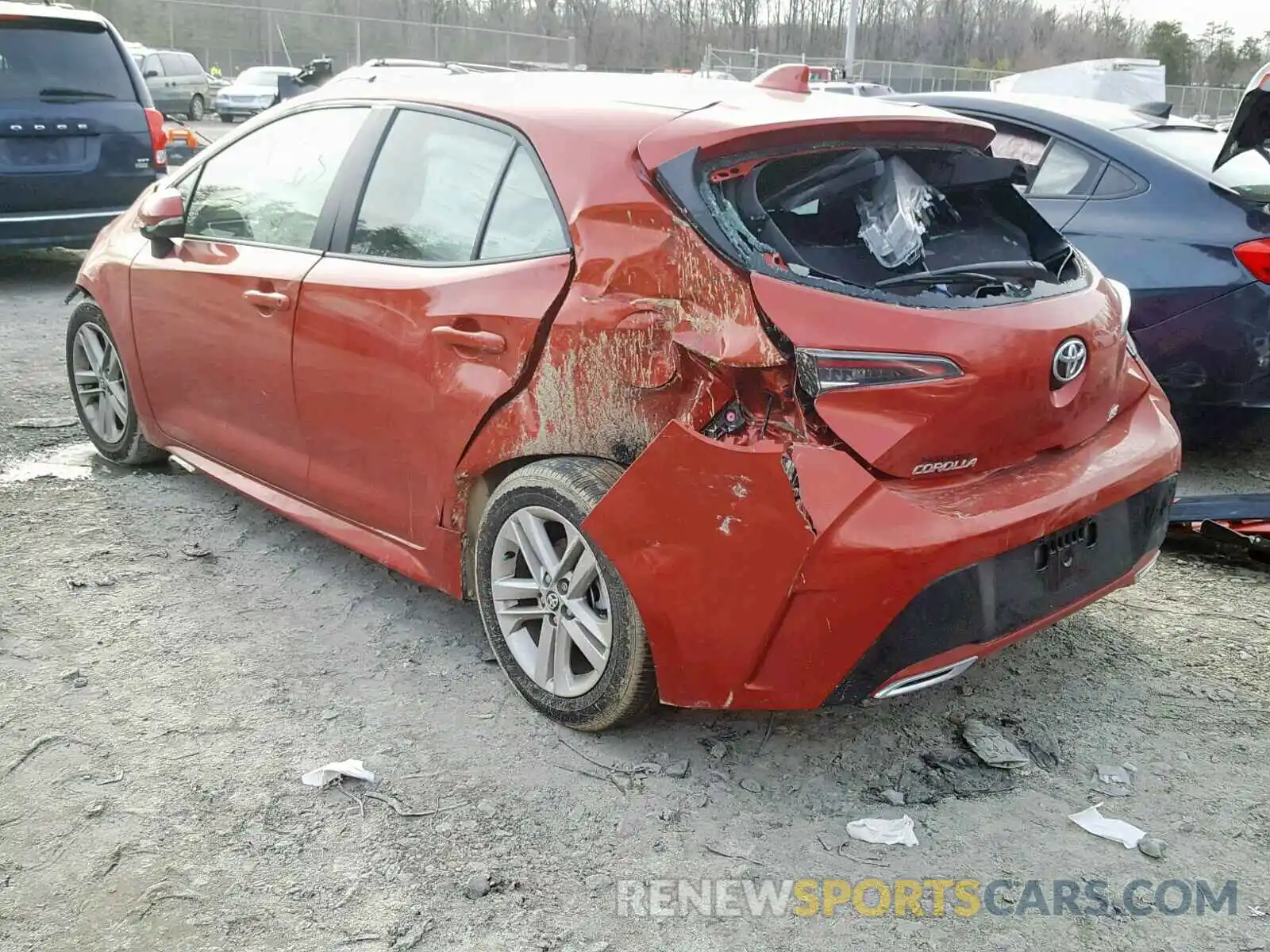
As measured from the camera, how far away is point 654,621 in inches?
105

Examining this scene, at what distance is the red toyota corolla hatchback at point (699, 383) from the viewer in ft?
8.00

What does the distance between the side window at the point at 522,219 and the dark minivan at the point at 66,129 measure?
624 cm

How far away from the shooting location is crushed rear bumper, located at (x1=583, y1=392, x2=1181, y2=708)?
239 centimetres

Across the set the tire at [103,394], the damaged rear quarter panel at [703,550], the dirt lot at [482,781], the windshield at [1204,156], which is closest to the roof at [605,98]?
the damaged rear quarter panel at [703,550]

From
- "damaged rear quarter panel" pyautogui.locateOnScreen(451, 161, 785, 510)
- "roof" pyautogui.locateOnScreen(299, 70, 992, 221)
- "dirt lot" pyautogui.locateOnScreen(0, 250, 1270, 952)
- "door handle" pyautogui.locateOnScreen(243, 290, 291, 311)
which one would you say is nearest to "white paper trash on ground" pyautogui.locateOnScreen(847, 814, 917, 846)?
"dirt lot" pyautogui.locateOnScreen(0, 250, 1270, 952)

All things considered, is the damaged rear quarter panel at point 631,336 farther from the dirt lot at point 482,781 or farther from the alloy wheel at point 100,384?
the alloy wheel at point 100,384

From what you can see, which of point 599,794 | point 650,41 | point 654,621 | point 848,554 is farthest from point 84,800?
point 650,41

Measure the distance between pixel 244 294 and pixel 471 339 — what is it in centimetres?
117

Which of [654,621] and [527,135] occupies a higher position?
[527,135]

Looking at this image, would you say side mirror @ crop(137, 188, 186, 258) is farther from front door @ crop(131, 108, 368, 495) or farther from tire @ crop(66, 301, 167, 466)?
tire @ crop(66, 301, 167, 466)

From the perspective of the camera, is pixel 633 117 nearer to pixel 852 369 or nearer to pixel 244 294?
pixel 852 369

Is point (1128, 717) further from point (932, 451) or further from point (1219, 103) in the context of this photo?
point (1219, 103)

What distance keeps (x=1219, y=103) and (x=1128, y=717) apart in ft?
145

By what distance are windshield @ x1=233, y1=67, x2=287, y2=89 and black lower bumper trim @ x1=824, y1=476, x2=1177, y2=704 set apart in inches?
1156
